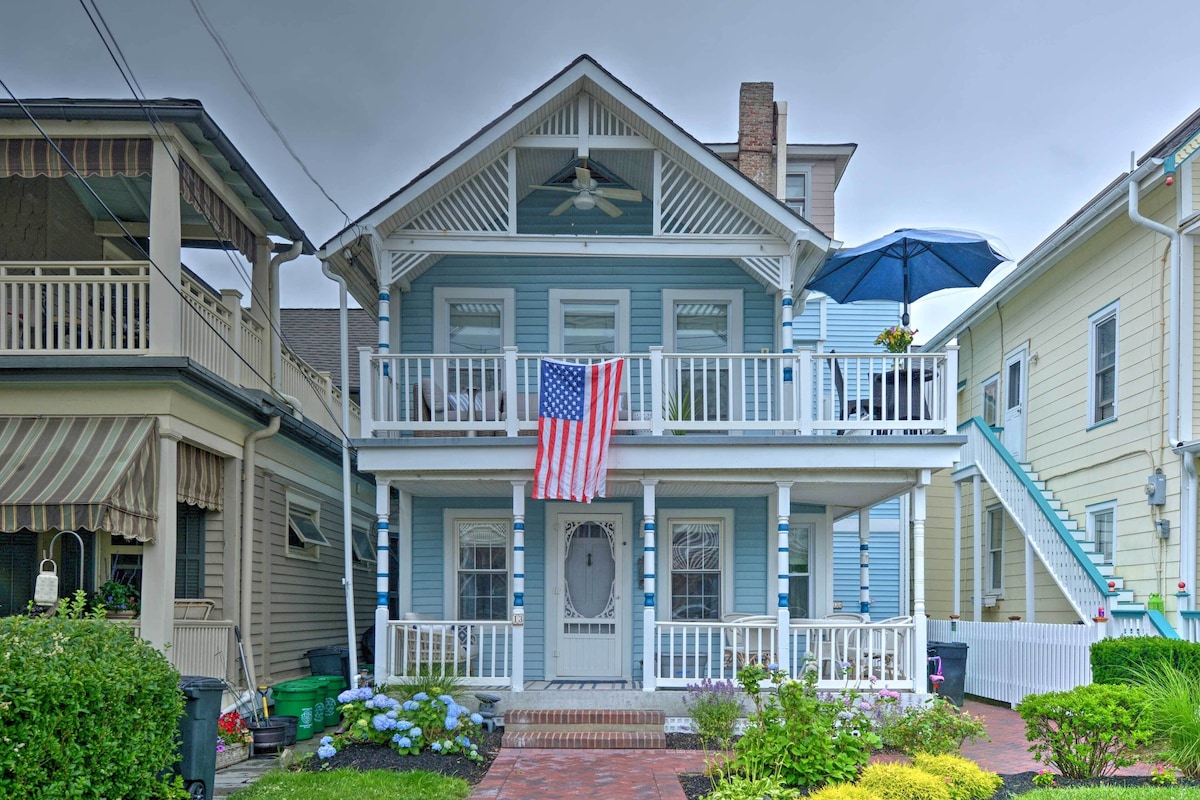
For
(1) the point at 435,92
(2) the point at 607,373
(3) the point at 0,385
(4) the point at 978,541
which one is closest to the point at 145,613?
(3) the point at 0,385

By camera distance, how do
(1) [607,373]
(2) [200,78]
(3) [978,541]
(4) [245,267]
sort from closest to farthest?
(1) [607,373] → (2) [200,78] → (4) [245,267] → (3) [978,541]

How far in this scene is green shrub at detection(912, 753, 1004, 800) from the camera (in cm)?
807

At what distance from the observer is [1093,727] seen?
8.45m

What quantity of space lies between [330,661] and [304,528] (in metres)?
2.27

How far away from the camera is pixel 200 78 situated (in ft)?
44.4

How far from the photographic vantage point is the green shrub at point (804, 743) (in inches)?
329

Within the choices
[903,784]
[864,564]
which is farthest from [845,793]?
[864,564]

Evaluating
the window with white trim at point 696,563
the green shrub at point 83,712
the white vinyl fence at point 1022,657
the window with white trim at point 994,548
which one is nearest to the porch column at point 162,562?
the green shrub at point 83,712

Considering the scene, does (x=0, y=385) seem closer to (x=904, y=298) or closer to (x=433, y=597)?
(x=433, y=597)

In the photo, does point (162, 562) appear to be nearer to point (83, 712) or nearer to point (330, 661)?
point (330, 661)

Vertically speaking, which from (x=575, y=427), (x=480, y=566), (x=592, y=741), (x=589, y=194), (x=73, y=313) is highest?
(x=589, y=194)

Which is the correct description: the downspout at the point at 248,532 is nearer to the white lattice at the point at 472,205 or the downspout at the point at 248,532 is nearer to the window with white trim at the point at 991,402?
the white lattice at the point at 472,205

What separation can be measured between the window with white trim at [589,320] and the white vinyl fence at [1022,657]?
613cm

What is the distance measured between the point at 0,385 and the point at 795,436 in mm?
8150
